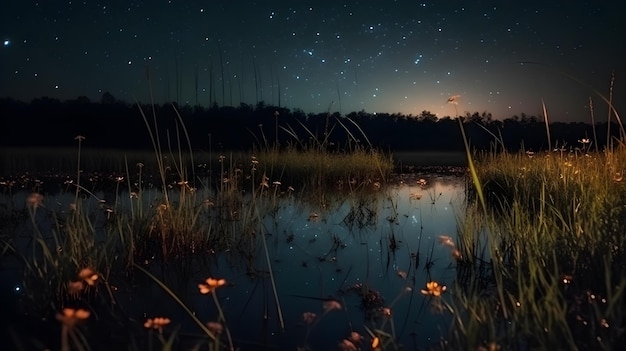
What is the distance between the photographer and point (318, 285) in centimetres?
367

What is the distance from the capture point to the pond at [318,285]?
9.25 ft

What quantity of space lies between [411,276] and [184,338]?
1851mm

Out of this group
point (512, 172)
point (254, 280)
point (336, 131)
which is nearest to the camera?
point (254, 280)

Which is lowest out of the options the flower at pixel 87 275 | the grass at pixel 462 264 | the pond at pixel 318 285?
the pond at pixel 318 285

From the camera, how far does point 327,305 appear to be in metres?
2.01

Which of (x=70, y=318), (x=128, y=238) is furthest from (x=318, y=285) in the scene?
(x=70, y=318)

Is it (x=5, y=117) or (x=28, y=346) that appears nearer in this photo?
(x=28, y=346)

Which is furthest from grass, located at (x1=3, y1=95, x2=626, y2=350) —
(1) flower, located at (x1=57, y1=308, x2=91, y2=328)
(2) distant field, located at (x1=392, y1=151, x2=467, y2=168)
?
(2) distant field, located at (x1=392, y1=151, x2=467, y2=168)

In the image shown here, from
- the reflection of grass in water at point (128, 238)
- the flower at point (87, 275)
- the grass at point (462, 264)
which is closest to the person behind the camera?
the flower at point (87, 275)

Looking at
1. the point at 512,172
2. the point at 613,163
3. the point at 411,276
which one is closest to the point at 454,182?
the point at 512,172

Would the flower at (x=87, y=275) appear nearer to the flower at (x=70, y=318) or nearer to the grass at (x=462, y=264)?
the grass at (x=462, y=264)

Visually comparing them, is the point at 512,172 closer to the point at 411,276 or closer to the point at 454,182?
the point at 454,182

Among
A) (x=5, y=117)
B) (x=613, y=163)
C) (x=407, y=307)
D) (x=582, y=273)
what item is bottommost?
(x=407, y=307)

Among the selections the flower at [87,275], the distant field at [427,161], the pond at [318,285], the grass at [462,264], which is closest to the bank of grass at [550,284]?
the grass at [462,264]
